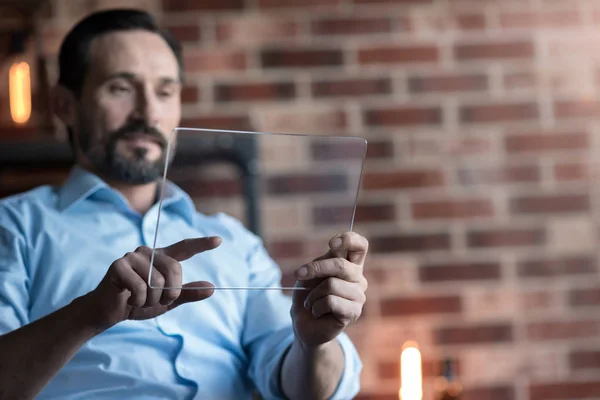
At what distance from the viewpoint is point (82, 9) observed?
1.87 m

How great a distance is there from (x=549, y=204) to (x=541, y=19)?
47cm

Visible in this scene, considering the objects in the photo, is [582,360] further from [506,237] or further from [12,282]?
[12,282]

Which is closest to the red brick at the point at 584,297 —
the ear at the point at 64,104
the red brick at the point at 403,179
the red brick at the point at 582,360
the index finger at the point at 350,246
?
the red brick at the point at 582,360

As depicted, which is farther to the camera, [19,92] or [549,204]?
[549,204]

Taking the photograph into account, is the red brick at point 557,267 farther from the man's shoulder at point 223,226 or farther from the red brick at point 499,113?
the man's shoulder at point 223,226

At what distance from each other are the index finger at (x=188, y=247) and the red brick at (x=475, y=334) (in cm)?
98

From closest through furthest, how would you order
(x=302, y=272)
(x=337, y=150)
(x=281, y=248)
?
(x=302, y=272) → (x=337, y=150) → (x=281, y=248)

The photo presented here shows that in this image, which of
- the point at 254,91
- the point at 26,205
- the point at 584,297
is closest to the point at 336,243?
the point at 26,205

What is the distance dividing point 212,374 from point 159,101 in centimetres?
49

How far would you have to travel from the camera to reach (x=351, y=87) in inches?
76.5

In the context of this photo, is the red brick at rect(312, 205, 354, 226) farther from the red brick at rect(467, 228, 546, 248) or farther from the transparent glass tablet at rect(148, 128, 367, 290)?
the red brick at rect(467, 228, 546, 248)

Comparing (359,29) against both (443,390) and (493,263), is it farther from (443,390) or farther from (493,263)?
(443,390)

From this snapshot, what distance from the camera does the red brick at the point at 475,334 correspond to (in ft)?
6.35

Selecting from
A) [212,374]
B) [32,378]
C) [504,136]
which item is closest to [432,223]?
[504,136]
